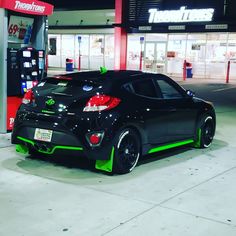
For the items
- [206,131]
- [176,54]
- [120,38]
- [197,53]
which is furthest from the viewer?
[176,54]

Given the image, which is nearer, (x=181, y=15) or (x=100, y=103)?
(x=100, y=103)

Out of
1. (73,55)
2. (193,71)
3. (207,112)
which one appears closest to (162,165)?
(207,112)

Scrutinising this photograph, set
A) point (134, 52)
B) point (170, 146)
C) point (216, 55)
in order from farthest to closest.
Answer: point (134, 52), point (216, 55), point (170, 146)

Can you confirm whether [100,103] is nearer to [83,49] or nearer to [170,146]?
[170,146]

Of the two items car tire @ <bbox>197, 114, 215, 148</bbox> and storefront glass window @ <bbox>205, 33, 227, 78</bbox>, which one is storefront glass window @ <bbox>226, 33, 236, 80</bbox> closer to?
storefront glass window @ <bbox>205, 33, 227, 78</bbox>

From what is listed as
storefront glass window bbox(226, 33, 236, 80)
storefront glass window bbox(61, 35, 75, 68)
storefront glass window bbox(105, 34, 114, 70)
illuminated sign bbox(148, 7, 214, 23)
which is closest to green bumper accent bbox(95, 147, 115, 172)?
illuminated sign bbox(148, 7, 214, 23)

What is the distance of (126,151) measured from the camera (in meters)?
6.16

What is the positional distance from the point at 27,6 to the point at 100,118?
380 centimetres

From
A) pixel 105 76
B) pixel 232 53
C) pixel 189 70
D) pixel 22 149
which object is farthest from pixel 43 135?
pixel 232 53

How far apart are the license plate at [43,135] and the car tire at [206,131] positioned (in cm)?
291

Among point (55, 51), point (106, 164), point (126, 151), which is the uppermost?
point (55, 51)

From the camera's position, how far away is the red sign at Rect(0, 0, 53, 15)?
26.8ft

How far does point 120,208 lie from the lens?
4.79 metres

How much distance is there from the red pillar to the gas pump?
16602 millimetres
